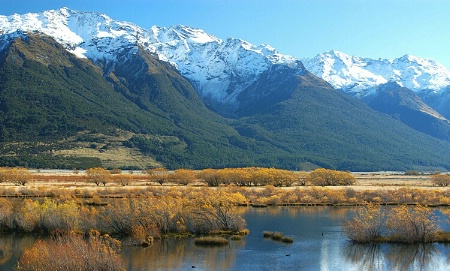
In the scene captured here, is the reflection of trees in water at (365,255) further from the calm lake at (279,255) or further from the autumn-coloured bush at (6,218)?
the autumn-coloured bush at (6,218)

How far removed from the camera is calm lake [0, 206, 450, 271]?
1662 inches

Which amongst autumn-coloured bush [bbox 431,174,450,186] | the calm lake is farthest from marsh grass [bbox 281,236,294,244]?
autumn-coloured bush [bbox 431,174,450,186]

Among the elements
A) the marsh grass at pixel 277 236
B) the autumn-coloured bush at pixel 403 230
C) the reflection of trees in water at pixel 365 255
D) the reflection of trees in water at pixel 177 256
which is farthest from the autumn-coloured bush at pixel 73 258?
the autumn-coloured bush at pixel 403 230

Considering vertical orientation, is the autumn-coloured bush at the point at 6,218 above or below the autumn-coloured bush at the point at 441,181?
below

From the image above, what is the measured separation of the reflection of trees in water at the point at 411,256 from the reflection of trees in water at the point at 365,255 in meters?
0.85

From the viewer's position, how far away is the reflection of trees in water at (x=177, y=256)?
4178cm

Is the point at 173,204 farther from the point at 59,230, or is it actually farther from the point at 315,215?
the point at 315,215

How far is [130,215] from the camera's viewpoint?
52.7 metres

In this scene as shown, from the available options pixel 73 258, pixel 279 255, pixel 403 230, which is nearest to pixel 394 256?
pixel 403 230

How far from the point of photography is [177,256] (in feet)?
148

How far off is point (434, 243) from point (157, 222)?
24475 mm

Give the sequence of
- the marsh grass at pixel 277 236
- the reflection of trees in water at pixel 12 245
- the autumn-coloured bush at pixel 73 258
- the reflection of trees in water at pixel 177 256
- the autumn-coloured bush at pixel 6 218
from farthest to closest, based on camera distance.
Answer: the autumn-coloured bush at pixel 6 218
the marsh grass at pixel 277 236
the reflection of trees in water at pixel 12 245
the reflection of trees in water at pixel 177 256
the autumn-coloured bush at pixel 73 258

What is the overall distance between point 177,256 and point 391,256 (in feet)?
54.0

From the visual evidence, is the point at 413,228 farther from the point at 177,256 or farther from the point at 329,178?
the point at 329,178
